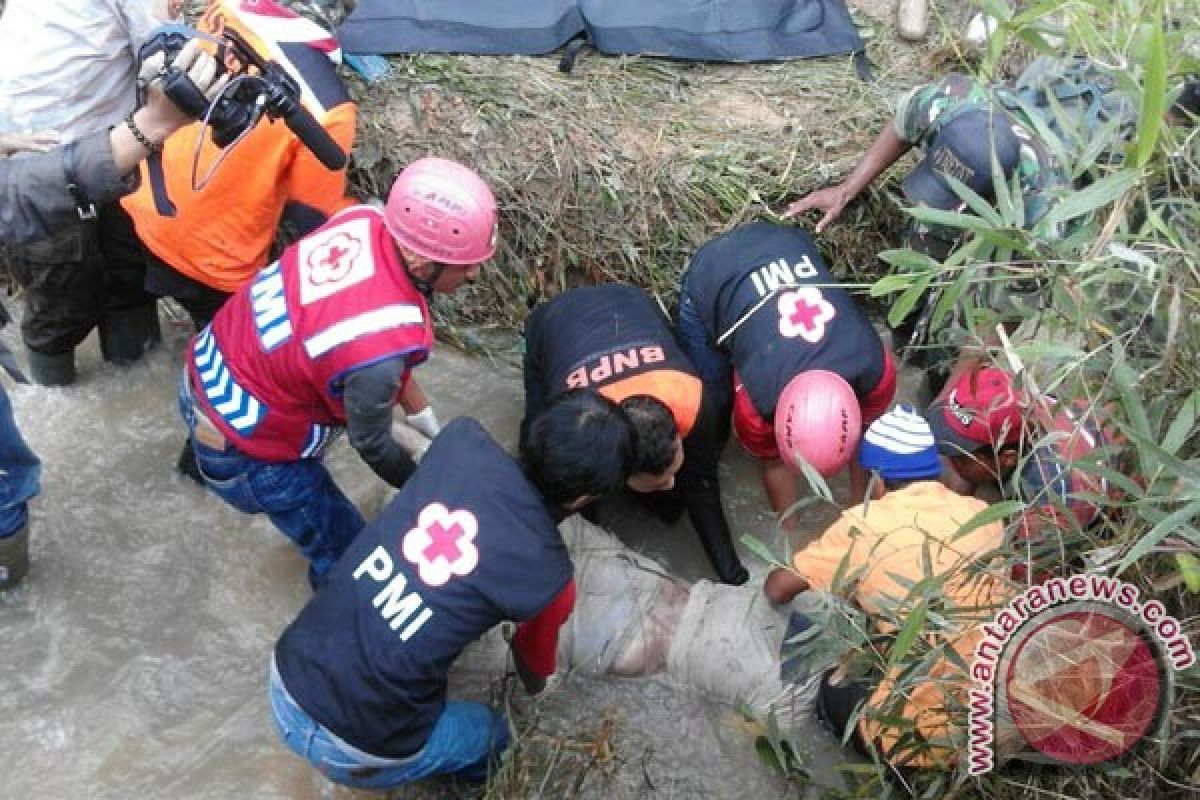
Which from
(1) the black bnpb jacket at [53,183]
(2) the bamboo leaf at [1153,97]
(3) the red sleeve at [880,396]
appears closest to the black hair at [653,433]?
(3) the red sleeve at [880,396]

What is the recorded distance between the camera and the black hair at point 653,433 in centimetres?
338

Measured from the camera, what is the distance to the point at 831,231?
4.77m

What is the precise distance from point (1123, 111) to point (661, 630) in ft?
6.78

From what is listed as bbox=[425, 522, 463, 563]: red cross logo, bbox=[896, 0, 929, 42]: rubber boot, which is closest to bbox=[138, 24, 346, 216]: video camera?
bbox=[425, 522, 463, 563]: red cross logo

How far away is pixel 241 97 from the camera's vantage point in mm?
3311

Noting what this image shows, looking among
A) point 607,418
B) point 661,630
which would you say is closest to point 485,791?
point 661,630

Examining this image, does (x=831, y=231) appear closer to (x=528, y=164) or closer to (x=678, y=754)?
(x=528, y=164)

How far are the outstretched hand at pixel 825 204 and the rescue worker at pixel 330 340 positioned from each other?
1660 millimetres

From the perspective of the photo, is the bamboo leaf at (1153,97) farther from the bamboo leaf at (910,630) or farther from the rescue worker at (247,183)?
the rescue worker at (247,183)

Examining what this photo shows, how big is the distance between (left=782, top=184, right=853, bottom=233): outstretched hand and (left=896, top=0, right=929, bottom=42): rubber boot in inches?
42.5

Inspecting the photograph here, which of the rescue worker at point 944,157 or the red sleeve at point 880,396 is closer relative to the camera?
the rescue worker at point 944,157

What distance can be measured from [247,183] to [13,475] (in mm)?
1122

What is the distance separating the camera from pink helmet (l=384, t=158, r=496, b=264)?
3.25 m

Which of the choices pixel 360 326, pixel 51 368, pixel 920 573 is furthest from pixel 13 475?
pixel 920 573
